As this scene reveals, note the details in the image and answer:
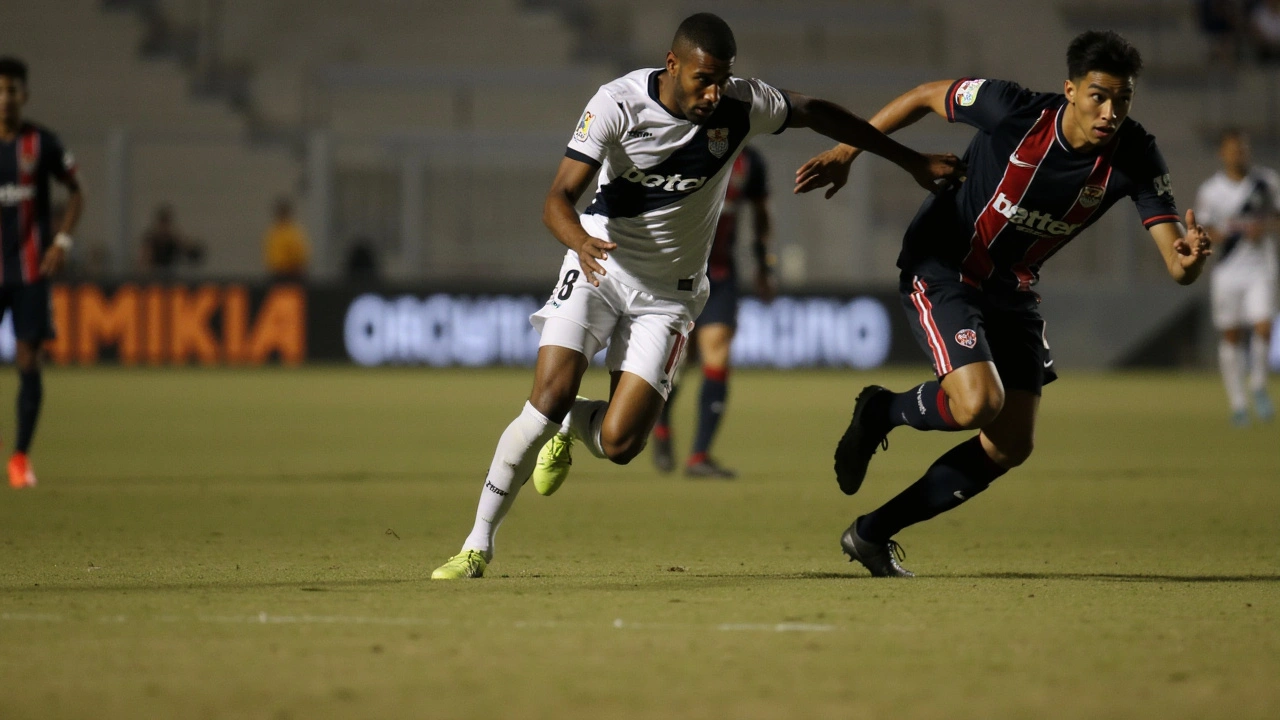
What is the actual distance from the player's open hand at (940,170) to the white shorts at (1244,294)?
391 inches

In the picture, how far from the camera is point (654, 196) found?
6.42 meters

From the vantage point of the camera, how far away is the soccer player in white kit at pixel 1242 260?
15.2m

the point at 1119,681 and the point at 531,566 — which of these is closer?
the point at 1119,681

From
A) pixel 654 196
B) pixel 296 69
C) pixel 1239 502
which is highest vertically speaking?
pixel 296 69

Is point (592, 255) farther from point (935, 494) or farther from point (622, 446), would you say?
point (935, 494)

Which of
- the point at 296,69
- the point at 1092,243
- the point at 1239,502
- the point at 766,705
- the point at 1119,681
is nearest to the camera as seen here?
the point at 766,705

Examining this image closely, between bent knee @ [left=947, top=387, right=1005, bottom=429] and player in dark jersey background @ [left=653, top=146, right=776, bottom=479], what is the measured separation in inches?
178

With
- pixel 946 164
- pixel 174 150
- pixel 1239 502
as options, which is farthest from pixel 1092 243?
pixel 946 164

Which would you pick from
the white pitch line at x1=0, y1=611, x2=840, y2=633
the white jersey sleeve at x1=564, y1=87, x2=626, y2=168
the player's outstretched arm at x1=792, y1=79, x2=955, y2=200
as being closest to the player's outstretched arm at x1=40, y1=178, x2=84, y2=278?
the white jersey sleeve at x1=564, y1=87, x2=626, y2=168

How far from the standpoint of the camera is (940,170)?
641cm

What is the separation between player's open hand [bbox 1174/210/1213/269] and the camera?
587 centimetres

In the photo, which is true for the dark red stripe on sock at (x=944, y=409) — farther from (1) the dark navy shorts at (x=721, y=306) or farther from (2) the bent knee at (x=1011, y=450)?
(1) the dark navy shorts at (x=721, y=306)

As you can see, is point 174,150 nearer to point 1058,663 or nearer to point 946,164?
point 946,164

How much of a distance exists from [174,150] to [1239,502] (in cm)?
1775
